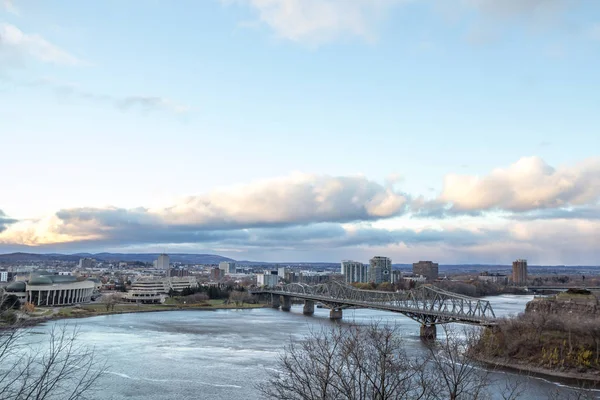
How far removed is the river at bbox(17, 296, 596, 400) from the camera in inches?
690

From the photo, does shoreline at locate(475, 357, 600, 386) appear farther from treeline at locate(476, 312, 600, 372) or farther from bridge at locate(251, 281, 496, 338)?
bridge at locate(251, 281, 496, 338)

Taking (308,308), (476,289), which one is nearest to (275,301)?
(308,308)

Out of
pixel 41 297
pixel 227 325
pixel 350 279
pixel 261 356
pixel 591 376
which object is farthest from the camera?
pixel 350 279

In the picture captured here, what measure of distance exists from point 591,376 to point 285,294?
42.5 metres

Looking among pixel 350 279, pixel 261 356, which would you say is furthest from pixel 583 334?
pixel 350 279

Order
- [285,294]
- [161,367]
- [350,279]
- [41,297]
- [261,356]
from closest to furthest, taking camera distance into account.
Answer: [161,367] < [261,356] < [41,297] < [285,294] < [350,279]

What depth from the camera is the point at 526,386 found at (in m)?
18.5

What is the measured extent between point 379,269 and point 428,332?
7967 centimetres

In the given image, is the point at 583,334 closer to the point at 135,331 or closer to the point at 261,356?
the point at 261,356

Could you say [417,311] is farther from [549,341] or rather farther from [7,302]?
[7,302]

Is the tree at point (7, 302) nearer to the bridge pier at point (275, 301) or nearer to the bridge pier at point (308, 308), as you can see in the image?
the bridge pier at point (308, 308)

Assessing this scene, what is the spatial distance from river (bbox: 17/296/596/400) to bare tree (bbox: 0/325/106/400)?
110cm

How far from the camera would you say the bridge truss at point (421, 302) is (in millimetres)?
30875

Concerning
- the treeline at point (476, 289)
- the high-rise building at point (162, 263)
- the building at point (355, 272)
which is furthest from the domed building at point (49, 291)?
the high-rise building at point (162, 263)
